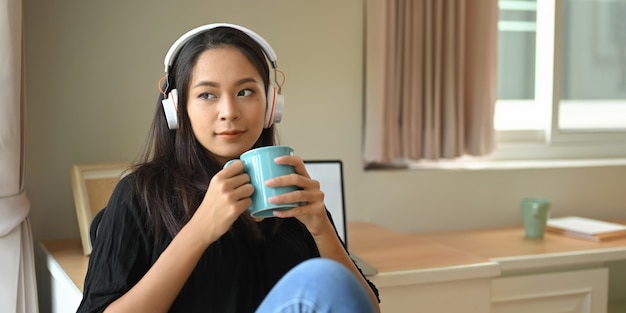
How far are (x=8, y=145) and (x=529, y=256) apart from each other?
1305 millimetres

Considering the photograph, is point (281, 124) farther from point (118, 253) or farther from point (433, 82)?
point (118, 253)

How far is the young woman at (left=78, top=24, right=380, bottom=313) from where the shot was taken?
3.52ft

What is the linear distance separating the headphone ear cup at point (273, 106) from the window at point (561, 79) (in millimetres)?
1513

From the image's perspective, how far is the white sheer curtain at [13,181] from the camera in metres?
1.58

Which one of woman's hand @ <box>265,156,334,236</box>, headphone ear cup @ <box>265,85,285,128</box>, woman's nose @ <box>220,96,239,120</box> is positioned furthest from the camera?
headphone ear cup @ <box>265,85,285,128</box>

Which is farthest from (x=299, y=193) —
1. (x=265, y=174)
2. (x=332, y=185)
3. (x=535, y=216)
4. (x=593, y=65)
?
(x=593, y=65)

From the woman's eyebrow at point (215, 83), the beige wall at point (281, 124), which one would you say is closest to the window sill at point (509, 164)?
the beige wall at point (281, 124)

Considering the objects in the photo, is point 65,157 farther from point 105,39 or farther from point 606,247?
point 606,247

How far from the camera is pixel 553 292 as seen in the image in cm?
203

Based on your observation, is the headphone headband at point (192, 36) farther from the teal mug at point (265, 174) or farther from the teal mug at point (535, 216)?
the teal mug at point (535, 216)

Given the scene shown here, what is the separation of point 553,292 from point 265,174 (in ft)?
4.17

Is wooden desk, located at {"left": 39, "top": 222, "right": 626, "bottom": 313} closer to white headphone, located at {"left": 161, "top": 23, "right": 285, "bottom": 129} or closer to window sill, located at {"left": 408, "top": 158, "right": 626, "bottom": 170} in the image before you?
window sill, located at {"left": 408, "top": 158, "right": 626, "bottom": 170}

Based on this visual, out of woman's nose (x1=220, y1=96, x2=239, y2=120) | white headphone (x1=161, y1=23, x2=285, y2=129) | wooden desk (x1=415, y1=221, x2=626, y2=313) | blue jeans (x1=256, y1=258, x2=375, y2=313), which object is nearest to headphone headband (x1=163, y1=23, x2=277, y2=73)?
white headphone (x1=161, y1=23, x2=285, y2=129)

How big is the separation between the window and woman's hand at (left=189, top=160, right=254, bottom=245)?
5.69 feet
